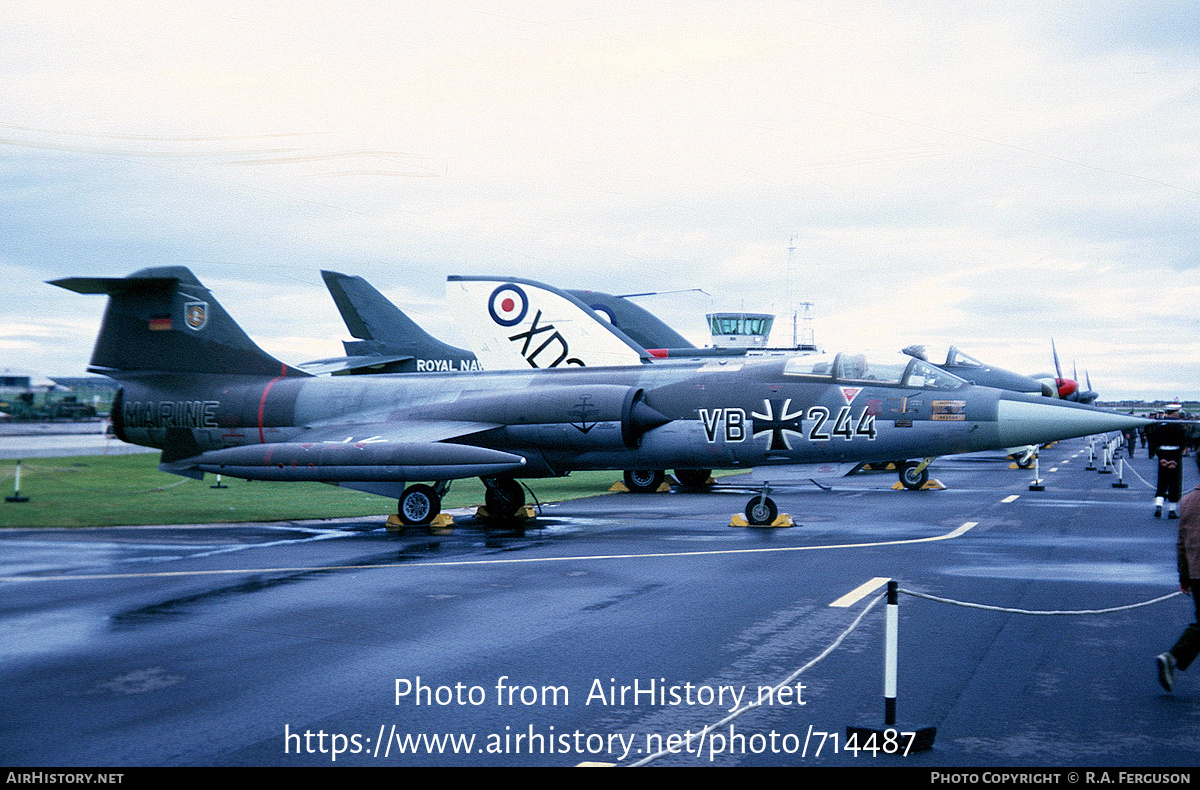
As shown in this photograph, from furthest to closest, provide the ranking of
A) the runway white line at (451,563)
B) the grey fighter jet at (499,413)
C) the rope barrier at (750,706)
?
1. the grey fighter jet at (499,413)
2. the runway white line at (451,563)
3. the rope barrier at (750,706)

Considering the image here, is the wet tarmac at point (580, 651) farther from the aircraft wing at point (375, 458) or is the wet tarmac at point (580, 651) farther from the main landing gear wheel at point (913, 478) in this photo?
the main landing gear wheel at point (913, 478)

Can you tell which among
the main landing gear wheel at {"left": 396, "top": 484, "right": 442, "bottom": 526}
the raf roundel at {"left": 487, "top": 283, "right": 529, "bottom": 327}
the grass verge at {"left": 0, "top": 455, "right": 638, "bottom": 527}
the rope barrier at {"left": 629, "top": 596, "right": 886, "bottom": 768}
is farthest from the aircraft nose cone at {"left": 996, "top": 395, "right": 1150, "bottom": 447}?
the grass verge at {"left": 0, "top": 455, "right": 638, "bottom": 527}

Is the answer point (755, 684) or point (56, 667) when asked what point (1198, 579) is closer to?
point (755, 684)

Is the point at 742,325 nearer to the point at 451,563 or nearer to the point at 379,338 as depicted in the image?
the point at 379,338

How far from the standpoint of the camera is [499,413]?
18.4 meters

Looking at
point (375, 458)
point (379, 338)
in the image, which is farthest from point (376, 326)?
point (375, 458)

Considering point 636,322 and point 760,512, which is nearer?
point 760,512

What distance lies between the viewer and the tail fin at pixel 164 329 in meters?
Answer: 20.5

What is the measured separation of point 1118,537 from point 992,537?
6.66 ft

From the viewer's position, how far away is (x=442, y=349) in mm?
32312

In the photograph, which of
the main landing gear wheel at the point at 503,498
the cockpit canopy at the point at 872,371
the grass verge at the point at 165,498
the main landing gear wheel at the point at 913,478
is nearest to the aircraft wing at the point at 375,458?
the main landing gear wheel at the point at 503,498

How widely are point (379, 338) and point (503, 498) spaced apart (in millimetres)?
15437

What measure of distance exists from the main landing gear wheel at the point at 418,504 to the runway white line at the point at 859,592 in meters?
9.08
